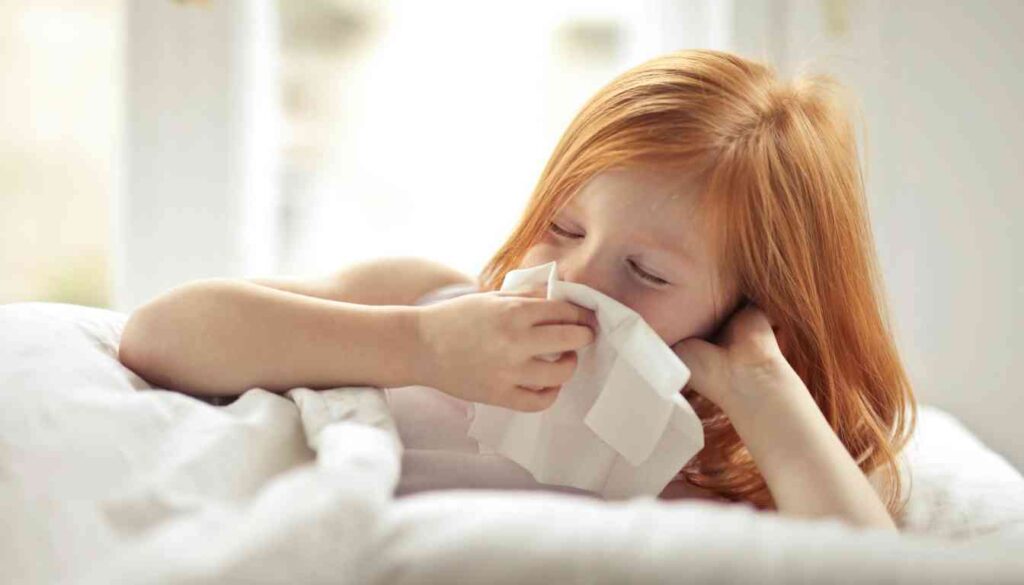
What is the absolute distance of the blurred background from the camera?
1615 millimetres


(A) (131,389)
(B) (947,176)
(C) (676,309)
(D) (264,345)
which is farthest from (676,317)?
(B) (947,176)

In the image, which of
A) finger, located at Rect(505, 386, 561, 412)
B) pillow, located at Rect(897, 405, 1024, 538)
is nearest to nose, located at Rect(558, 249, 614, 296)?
finger, located at Rect(505, 386, 561, 412)

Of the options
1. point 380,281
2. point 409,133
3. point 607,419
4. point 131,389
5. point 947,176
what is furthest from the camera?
point 409,133

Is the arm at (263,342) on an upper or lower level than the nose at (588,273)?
lower

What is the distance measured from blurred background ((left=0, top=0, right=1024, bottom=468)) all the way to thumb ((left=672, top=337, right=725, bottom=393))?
74 cm

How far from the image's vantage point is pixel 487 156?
190cm

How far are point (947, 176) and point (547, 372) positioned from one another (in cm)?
111

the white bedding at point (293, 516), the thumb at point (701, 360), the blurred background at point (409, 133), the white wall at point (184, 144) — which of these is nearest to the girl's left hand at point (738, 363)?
the thumb at point (701, 360)

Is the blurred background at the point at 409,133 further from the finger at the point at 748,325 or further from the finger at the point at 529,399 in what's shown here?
the finger at the point at 529,399

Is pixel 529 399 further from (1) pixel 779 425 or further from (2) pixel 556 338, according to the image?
(1) pixel 779 425

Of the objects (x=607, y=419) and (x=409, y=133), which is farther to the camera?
(x=409, y=133)

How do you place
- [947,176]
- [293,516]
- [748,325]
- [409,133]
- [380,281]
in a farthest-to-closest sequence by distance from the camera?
[409,133]
[947,176]
[380,281]
[748,325]
[293,516]

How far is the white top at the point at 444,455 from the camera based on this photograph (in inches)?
31.5

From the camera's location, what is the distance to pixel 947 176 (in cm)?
161
